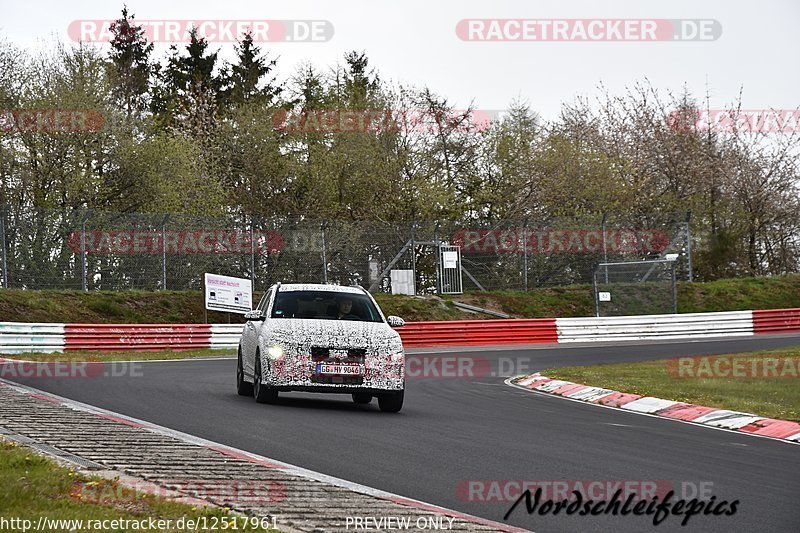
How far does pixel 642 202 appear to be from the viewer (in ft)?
182

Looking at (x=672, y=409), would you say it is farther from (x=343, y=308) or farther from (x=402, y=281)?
(x=402, y=281)

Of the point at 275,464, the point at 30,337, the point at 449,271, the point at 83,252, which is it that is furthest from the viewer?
the point at 449,271

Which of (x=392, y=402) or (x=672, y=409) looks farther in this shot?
(x=672, y=409)

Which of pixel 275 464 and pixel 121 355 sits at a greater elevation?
pixel 121 355

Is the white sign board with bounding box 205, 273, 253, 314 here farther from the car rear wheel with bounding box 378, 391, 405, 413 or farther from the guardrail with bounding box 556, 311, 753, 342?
the car rear wheel with bounding box 378, 391, 405, 413

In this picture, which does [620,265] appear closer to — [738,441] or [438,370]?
[438,370]

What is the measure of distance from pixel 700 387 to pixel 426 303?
67.6ft

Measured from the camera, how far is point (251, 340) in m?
15.4

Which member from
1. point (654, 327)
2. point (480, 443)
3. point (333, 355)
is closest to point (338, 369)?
point (333, 355)

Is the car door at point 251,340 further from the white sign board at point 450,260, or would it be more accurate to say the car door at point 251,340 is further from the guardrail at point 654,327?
the white sign board at point 450,260

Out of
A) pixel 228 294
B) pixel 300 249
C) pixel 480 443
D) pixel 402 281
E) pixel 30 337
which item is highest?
pixel 300 249

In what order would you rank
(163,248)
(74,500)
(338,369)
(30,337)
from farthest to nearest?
(163,248) < (30,337) < (338,369) < (74,500)

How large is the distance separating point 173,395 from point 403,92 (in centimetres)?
4008

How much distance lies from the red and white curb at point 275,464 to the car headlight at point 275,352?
7.16ft
